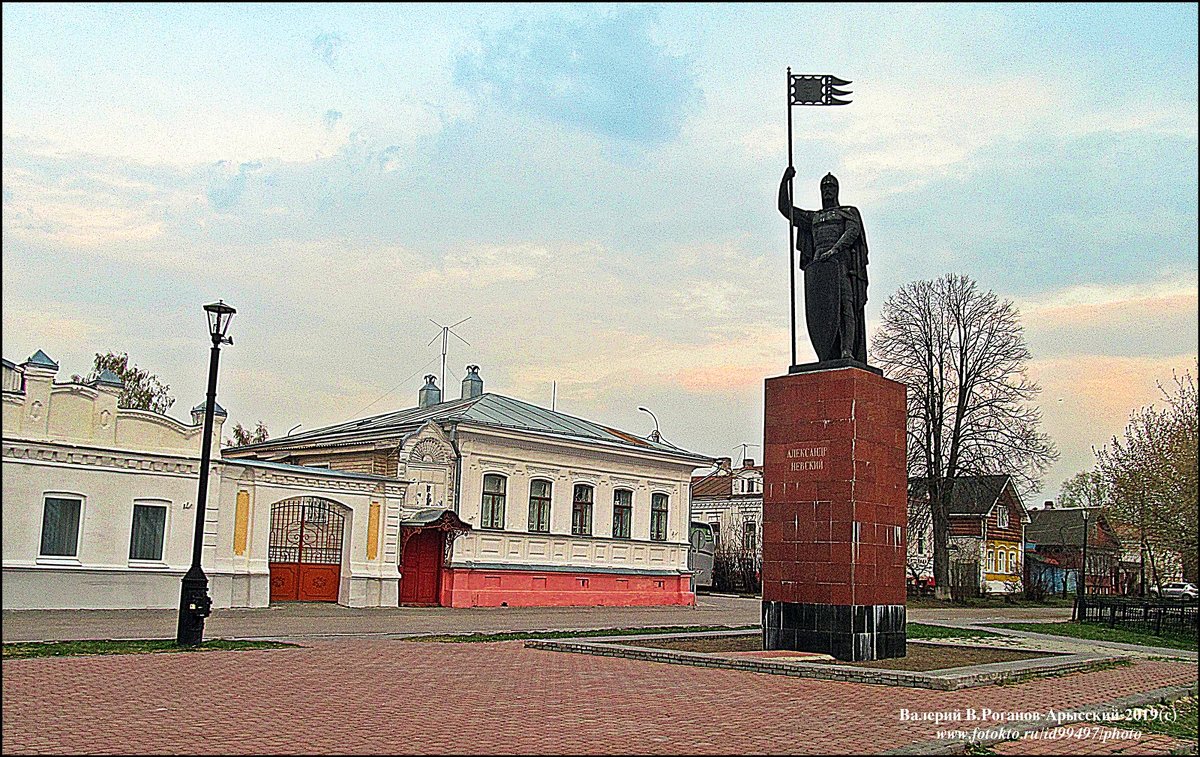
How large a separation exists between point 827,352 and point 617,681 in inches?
243

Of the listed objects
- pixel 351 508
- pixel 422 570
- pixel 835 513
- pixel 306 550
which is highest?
pixel 351 508

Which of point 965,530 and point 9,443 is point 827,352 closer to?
point 9,443

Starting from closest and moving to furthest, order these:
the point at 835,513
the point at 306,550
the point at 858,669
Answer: the point at 858,669 → the point at 835,513 → the point at 306,550

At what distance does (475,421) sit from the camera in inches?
1309

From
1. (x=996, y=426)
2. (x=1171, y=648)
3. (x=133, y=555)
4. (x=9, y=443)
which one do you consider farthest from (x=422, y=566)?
(x=996, y=426)

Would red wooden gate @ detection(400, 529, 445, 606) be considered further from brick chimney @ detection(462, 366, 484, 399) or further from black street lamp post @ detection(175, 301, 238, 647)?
black street lamp post @ detection(175, 301, 238, 647)

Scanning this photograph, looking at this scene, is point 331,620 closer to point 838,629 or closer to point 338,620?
point 338,620

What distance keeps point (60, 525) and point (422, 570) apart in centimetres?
1064

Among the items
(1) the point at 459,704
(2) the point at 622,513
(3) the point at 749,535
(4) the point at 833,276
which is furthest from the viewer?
(3) the point at 749,535

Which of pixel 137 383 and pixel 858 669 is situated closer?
pixel 858 669

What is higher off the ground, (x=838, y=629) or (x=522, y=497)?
(x=522, y=497)

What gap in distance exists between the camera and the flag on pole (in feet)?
59.9

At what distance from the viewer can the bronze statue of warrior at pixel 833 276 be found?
54.7 feet

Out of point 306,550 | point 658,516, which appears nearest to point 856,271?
point 306,550
